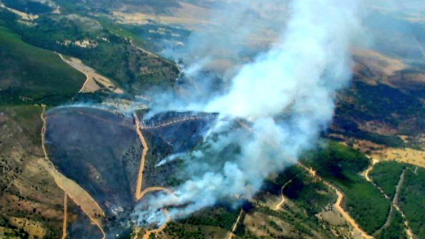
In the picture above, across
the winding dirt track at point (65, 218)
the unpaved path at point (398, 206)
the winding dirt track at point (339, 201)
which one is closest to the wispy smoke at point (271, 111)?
the winding dirt track at point (339, 201)

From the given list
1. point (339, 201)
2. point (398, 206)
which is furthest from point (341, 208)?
point (398, 206)

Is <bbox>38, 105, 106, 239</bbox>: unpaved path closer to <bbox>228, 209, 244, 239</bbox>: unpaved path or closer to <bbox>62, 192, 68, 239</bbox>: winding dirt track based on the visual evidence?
<bbox>62, 192, 68, 239</bbox>: winding dirt track

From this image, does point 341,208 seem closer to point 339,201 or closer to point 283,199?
point 339,201

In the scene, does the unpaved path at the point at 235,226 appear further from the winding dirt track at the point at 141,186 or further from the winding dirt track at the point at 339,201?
the winding dirt track at the point at 339,201

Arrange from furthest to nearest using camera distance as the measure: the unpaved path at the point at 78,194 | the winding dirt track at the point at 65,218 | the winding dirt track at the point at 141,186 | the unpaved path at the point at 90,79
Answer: the unpaved path at the point at 90,79 → the unpaved path at the point at 78,194 → the winding dirt track at the point at 141,186 → the winding dirt track at the point at 65,218

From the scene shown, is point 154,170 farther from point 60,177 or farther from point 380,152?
point 380,152

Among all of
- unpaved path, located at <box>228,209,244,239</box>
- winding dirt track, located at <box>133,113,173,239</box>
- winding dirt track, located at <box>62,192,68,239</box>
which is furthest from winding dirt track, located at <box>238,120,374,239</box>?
winding dirt track, located at <box>62,192,68,239</box>

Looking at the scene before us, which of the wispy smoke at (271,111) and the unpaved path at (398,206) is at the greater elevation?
the wispy smoke at (271,111)
